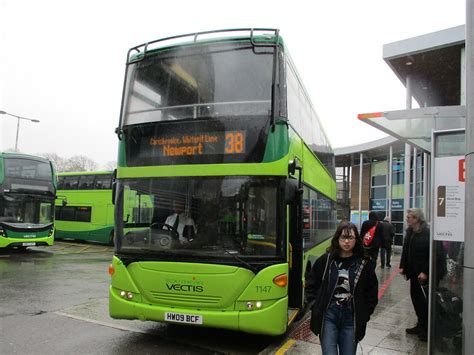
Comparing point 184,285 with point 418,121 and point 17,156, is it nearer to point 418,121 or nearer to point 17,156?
point 418,121

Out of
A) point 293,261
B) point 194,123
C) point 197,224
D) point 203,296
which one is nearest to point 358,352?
point 293,261

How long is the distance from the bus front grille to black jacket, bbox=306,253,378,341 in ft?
6.28

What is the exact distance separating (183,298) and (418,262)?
3.28 meters

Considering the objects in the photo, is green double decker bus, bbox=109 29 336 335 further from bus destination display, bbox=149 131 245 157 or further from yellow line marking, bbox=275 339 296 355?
yellow line marking, bbox=275 339 296 355

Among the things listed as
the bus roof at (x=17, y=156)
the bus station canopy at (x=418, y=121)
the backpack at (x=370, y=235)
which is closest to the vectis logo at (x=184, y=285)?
the bus station canopy at (x=418, y=121)

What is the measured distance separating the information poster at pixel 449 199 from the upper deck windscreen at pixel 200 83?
2.33 meters

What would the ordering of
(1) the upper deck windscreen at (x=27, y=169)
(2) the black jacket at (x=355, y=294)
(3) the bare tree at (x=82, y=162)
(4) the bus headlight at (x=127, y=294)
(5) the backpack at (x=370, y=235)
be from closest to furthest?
(2) the black jacket at (x=355, y=294)
(4) the bus headlight at (x=127, y=294)
(5) the backpack at (x=370, y=235)
(1) the upper deck windscreen at (x=27, y=169)
(3) the bare tree at (x=82, y=162)

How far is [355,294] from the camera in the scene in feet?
12.3

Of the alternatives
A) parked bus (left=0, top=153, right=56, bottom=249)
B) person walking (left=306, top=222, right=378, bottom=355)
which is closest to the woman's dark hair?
person walking (left=306, top=222, right=378, bottom=355)

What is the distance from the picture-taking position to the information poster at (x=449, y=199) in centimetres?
439

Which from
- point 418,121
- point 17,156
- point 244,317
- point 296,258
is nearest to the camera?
point 244,317

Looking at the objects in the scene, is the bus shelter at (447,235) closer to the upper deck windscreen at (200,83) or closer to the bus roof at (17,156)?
the upper deck windscreen at (200,83)

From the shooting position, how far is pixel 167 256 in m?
5.77

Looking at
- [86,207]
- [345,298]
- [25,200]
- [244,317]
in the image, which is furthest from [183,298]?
[86,207]
